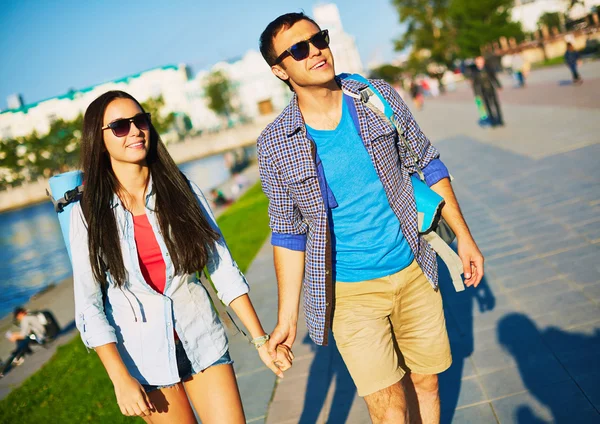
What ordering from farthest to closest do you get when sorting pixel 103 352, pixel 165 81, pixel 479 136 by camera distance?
pixel 165 81 < pixel 479 136 < pixel 103 352

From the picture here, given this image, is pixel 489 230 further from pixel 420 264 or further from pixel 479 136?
pixel 479 136

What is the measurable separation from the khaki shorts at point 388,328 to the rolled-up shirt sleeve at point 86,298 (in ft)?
3.15

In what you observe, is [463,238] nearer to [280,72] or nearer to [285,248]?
[285,248]

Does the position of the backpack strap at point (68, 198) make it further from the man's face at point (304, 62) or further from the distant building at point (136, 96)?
the distant building at point (136, 96)

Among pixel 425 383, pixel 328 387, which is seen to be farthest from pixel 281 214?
pixel 328 387

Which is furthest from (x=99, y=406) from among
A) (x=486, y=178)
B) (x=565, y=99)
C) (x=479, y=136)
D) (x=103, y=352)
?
(x=565, y=99)

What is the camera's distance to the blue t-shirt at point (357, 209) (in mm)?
2488

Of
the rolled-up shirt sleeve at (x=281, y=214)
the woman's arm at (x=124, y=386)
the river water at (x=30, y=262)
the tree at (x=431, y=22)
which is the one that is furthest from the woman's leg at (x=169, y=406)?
the tree at (x=431, y=22)

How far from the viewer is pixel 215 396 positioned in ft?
8.25

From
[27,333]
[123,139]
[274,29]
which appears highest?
[274,29]

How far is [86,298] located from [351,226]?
1.07 m

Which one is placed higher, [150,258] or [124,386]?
[150,258]

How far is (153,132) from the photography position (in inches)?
106

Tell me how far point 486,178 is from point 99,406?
22.1 feet
